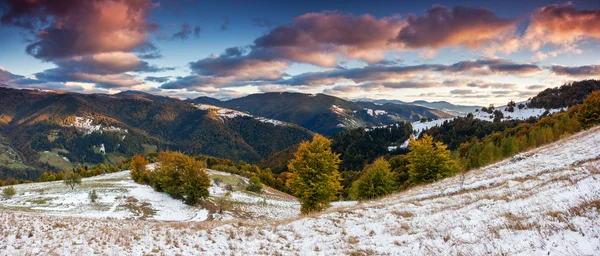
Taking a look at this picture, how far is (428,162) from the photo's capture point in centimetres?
4128

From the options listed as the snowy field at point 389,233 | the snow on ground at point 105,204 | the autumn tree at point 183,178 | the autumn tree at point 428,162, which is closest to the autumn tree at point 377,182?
the autumn tree at point 428,162

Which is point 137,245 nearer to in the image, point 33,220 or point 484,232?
point 33,220

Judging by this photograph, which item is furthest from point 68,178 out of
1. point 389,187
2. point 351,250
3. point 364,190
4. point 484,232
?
point 484,232

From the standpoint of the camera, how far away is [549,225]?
7137 millimetres

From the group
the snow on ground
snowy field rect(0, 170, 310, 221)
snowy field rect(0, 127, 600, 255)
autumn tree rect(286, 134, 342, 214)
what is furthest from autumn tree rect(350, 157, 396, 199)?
snowy field rect(0, 127, 600, 255)

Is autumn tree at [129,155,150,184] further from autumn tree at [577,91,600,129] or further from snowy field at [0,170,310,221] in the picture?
autumn tree at [577,91,600,129]

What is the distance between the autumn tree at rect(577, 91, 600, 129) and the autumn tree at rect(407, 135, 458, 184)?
29932 mm

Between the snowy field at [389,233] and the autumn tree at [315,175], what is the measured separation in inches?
610

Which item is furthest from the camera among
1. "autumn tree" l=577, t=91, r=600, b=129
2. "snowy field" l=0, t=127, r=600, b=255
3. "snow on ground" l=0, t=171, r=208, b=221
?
"autumn tree" l=577, t=91, r=600, b=129

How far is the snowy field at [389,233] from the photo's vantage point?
22.9 feet

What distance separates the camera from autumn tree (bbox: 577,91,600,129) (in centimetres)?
4834

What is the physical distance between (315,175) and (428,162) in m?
19.2

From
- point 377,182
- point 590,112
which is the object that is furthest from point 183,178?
point 590,112

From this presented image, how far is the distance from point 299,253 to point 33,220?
684 inches
